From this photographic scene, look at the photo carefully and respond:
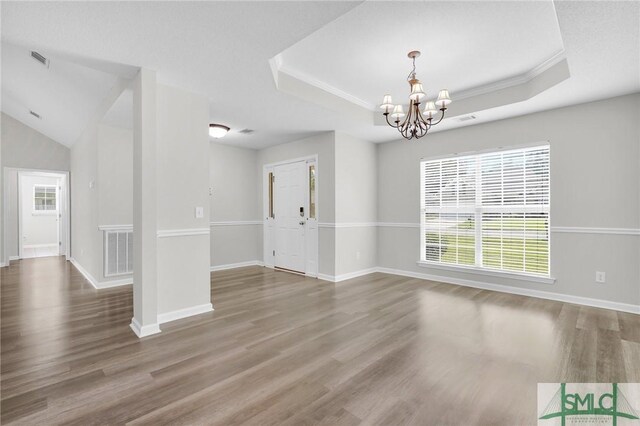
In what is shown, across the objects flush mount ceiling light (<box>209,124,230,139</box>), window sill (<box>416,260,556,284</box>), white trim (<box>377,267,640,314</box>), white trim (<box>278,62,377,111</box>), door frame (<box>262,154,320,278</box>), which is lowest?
white trim (<box>377,267,640,314</box>)

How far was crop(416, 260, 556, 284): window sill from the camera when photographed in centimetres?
408

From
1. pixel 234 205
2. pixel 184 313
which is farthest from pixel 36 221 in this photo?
pixel 184 313

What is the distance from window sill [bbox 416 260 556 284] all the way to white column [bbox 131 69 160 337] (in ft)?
13.8

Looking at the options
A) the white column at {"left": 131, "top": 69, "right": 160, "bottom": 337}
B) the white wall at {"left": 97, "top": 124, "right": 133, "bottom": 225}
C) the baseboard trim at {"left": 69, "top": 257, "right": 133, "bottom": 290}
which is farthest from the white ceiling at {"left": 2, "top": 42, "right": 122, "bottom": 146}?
the baseboard trim at {"left": 69, "top": 257, "right": 133, "bottom": 290}

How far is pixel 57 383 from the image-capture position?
2.08m

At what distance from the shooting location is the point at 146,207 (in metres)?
2.90

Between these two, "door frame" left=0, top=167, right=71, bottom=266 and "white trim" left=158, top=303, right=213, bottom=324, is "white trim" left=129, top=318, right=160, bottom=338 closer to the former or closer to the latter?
"white trim" left=158, top=303, right=213, bottom=324

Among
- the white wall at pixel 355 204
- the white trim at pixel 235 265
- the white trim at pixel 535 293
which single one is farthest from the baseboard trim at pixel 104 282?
the white trim at pixel 535 293

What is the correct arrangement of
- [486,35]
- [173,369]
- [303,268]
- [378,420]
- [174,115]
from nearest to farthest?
[378,420], [173,369], [486,35], [174,115], [303,268]

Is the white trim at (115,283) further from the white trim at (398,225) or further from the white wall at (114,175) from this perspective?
the white trim at (398,225)

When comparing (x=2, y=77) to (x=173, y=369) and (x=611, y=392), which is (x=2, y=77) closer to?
(x=173, y=369)

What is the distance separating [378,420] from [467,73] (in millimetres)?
3716

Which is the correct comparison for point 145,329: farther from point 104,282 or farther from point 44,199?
point 44,199

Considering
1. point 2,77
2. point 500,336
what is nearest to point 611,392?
point 500,336
